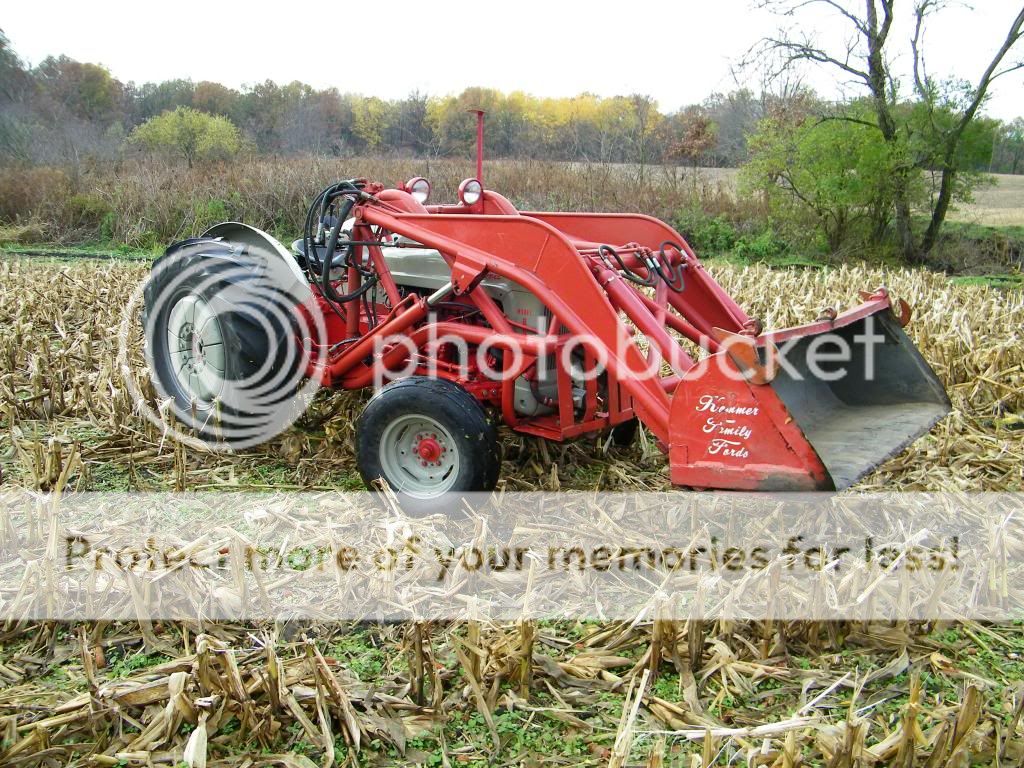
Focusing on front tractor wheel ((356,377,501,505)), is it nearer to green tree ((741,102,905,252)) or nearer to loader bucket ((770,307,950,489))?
loader bucket ((770,307,950,489))

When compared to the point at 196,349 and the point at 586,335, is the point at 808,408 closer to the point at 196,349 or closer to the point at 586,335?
the point at 586,335

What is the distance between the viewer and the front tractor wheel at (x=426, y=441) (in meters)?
3.75

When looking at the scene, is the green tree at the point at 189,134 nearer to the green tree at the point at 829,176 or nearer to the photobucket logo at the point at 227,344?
the green tree at the point at 829,176

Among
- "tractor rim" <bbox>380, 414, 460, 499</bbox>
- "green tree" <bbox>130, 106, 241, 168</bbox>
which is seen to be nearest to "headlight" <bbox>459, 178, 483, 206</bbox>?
"tractor rim" <bbox>380, 414, 460, 499</bbox>

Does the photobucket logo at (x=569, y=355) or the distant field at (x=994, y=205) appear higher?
the distant field at (x=994, y=205)

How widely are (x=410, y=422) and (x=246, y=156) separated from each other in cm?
1984

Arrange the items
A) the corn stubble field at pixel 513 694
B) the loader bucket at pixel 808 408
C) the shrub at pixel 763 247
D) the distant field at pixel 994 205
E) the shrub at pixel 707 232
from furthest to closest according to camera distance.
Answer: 1. the distant field at pixel 994 205
2. the shrub at pixel 707 232
3. the shrub at pixel 763 247
4. the loader bucket at pixel 808 408
5. the corn stubble field at pixel 513 694

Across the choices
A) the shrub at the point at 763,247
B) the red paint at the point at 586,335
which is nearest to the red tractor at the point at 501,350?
the red paint at the point at 586,335

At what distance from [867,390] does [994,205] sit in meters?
20.9

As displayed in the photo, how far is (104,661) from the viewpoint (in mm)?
2846

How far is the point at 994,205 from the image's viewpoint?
862 inches

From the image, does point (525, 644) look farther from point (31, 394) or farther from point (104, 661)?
point (31, 394)

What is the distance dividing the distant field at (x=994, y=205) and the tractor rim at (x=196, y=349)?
653 inches

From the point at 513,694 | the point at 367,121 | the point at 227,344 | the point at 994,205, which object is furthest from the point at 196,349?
the point at 367,121
